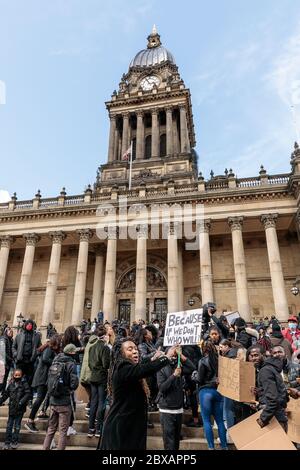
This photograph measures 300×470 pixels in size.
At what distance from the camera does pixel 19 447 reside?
22.6ft

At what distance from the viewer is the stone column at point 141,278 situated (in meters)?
25.4

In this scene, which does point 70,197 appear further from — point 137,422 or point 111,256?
point 137,422

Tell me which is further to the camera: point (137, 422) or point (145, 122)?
point (145, 122)

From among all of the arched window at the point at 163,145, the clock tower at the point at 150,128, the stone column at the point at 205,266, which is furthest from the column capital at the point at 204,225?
the arched window at the point at 163,145

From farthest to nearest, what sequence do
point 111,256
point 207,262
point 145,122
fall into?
1. point 145,122
2. point 111,256
3. point 207,262

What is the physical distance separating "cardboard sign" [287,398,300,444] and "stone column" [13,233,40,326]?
2484cm

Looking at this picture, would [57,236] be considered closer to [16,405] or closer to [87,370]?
[87,370]

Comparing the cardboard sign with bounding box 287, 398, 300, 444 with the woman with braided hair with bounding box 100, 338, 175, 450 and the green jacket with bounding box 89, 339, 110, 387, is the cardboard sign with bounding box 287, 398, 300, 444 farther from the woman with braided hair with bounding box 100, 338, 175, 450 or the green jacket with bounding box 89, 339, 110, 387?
the green jacket with bounding box 89, 339, 110, 387

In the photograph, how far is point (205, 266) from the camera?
84.0 ft

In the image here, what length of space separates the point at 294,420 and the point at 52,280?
24801 millimetres

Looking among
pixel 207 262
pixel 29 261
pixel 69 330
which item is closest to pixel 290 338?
pixel 69 330

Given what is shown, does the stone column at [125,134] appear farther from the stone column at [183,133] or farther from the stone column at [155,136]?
the stone column at [183,133]

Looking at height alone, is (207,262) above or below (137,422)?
above

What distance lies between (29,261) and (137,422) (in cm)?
2746
